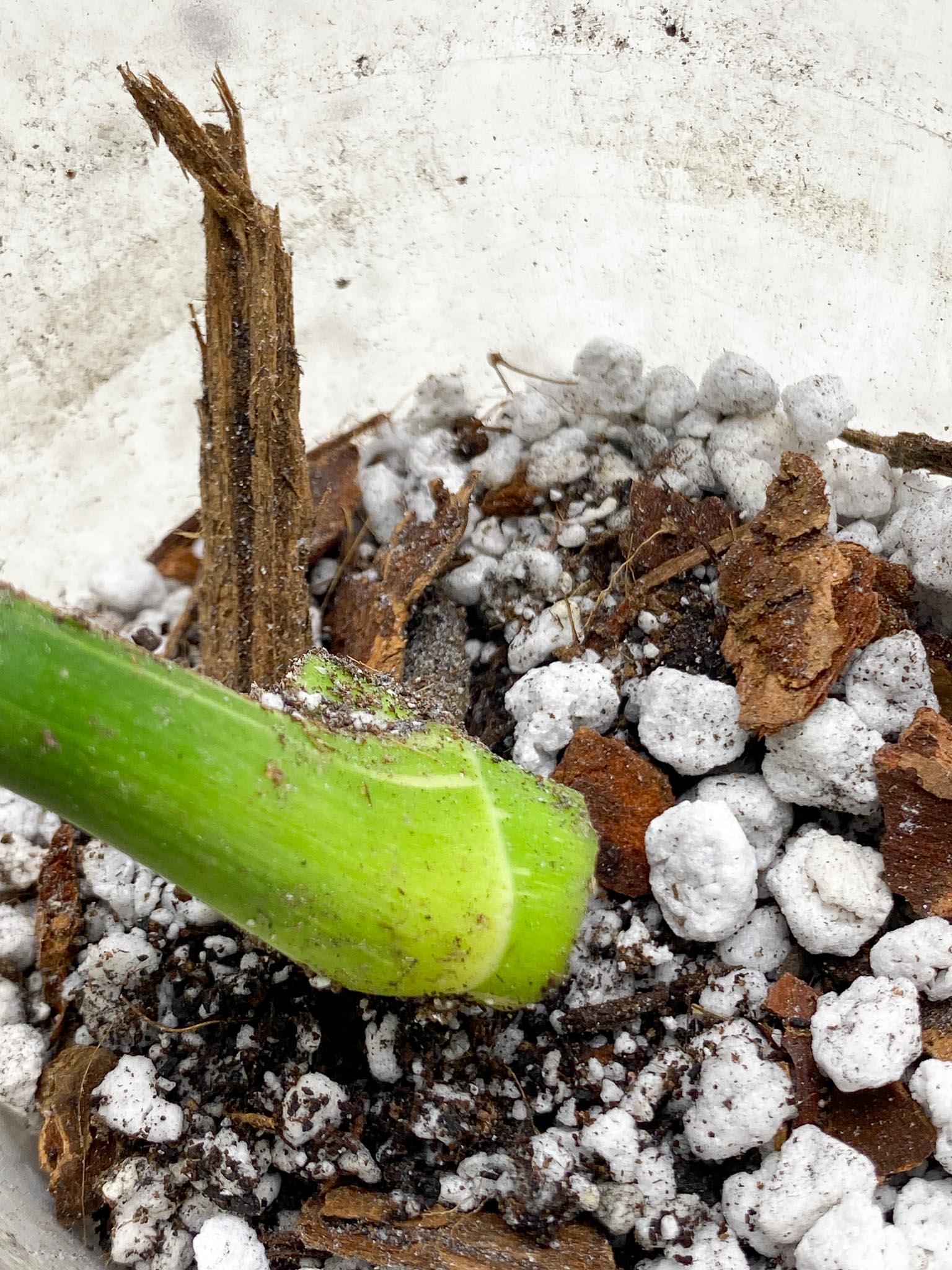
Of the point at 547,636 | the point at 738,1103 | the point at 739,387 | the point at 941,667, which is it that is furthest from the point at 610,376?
the point at 738,1103

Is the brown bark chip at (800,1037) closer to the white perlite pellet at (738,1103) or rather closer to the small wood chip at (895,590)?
the white perlite pellet at (738,1103)

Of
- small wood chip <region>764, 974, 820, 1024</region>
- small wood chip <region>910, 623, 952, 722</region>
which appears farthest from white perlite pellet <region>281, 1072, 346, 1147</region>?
small wood chip <region>910, 623, 952, 722</region>

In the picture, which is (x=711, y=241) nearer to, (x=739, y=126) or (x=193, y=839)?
(x=739, y=126)

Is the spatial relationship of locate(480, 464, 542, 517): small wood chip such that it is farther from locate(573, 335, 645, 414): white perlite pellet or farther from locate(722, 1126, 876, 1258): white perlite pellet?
locate(722, 1126, 876, 1258): white perlite pellet

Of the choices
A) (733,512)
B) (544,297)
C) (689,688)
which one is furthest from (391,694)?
(544,297)

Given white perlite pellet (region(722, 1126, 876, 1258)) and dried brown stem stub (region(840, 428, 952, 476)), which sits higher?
dried brown stem stub (region(840, 428, 952, 476))

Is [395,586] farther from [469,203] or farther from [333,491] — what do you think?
[469,203]

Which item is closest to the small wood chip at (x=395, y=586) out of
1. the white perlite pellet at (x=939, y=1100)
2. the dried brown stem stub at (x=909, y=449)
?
the dried brown stem stub at (x=909, y=449)

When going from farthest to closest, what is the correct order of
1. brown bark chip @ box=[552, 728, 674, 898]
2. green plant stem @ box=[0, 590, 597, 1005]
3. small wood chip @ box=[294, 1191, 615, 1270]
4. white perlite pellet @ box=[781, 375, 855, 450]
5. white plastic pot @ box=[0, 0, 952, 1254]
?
white plastic pot @ box=[0, 0, 952, 1254]
white perlite pellet @ box=[781, 375, 855, 450]
brown bark chip @ box=[552, 728, 674, 898]
small wood chip @ box=[294, 1191, 615, 1270]
green plant stem @ box=[0, 590, 597, 1005]
